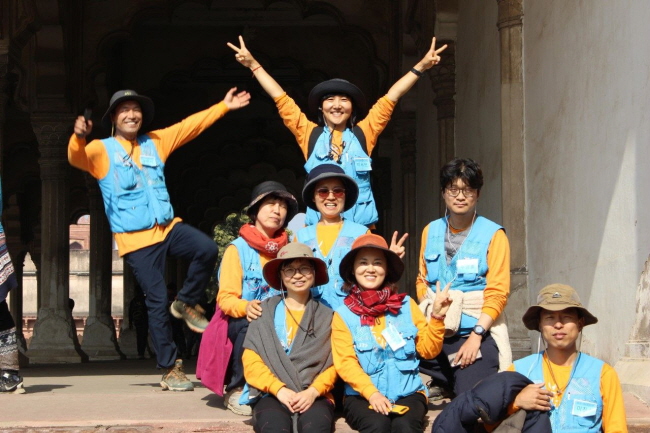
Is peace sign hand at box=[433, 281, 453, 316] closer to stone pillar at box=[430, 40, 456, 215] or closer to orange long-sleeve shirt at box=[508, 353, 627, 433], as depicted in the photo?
orange long-sleeve shirt at box=[508, 353, 627, 433]

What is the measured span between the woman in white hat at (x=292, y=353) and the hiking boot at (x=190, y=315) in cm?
111

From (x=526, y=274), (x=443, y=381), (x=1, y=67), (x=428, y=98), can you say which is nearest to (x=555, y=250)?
(x=526, y=274)

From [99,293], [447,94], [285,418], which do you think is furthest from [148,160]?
[99,293]

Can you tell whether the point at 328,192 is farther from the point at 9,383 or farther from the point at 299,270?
the point at 9,383

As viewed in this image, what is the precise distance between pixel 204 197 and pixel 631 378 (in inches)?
916

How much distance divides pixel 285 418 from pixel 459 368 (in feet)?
3.12

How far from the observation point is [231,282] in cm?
555

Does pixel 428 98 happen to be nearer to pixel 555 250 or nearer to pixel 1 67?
pixel 1 67

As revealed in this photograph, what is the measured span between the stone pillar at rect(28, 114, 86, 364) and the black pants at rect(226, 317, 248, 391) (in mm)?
9605

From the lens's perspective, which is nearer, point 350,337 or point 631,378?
point 350,337

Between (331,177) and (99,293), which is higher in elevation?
(331,177)

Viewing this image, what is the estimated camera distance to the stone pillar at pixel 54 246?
14883 millimetres

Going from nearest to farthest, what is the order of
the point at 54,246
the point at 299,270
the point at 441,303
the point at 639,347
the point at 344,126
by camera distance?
1. the point at 441,303
2. the point at 299,270
3. the point at 639,347
4. the point at 344,126
5. the point at 54,246

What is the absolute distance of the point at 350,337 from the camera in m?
4.89
